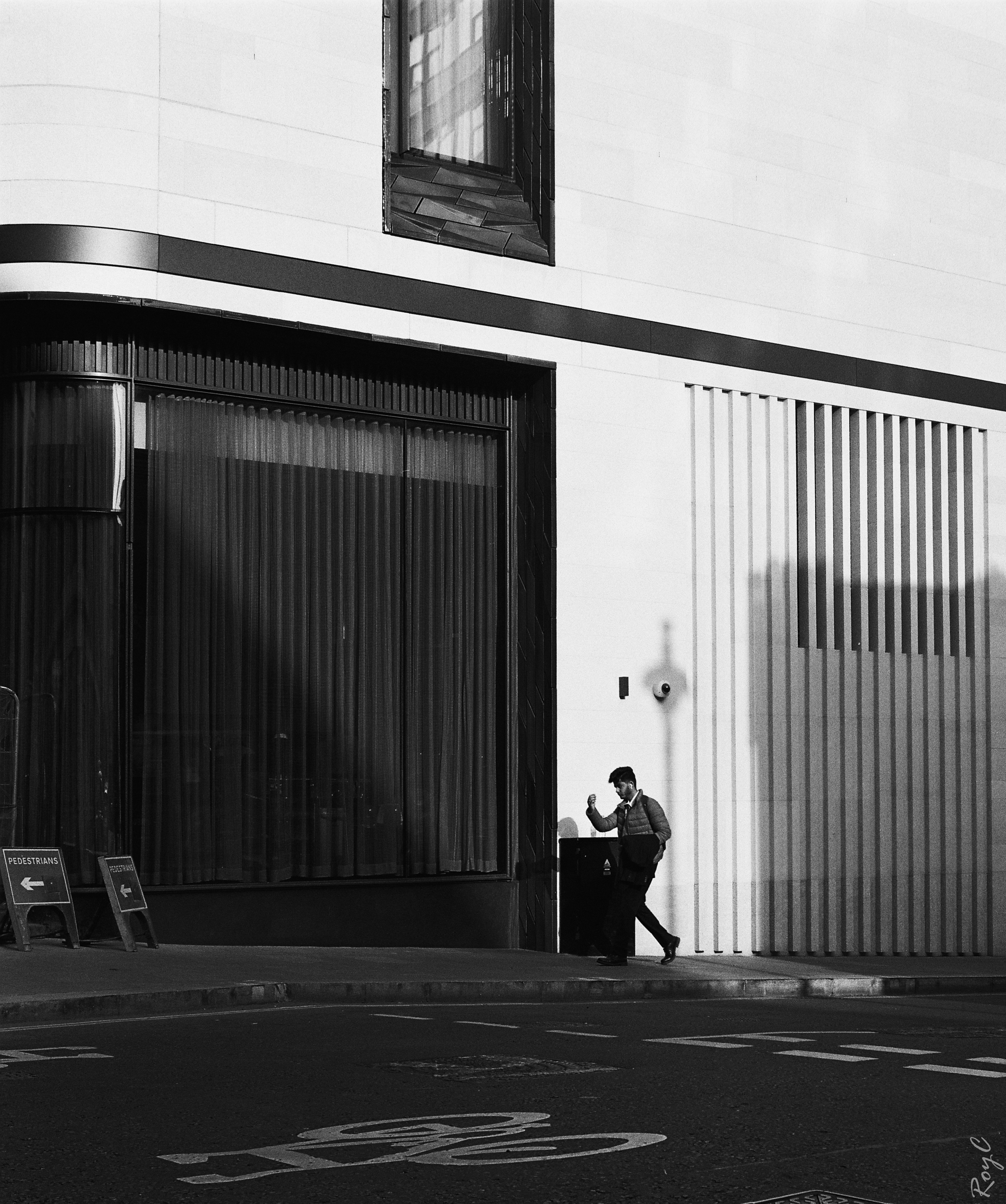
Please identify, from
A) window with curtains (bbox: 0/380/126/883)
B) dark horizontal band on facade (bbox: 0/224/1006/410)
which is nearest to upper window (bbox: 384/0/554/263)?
dark horizontal band on facade (bbox: 0/224/1006/410)

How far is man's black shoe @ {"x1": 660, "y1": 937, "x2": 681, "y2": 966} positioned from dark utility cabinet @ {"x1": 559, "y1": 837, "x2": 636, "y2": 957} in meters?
0.71

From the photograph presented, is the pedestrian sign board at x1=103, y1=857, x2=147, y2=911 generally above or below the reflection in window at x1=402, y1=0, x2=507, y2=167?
below

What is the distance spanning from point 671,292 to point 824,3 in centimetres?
427

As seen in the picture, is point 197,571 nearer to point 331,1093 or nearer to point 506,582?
point 506,582

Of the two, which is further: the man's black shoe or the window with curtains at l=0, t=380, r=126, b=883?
the man's black shoe

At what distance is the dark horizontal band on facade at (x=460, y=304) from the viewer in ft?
50.2

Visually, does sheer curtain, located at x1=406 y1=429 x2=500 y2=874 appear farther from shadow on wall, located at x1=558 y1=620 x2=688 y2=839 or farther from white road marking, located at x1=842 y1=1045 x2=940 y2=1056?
white road marking, located at x1=842 y1=1045 x2=940 y2=1056

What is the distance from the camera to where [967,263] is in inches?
851

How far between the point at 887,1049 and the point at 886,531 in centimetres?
1131

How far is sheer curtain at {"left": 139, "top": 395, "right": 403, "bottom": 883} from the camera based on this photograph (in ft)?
52.4

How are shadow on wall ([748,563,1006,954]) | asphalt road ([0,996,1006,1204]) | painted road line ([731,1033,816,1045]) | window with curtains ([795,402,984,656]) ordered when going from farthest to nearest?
window with curtains ([795,402,984,656]) < shadow on wall ([748,563,1006,954]) < painted road line ([731,1033,816,1045]) < asphalt road ([0,996,1006,1204])

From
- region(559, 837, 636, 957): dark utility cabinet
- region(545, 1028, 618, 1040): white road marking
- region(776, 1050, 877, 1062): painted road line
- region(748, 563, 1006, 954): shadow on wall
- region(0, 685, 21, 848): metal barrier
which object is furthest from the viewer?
region(748, 563, 1006, 954): shadow on wall

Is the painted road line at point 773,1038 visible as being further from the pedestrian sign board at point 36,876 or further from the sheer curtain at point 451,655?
the sheer curtain at point 451,655

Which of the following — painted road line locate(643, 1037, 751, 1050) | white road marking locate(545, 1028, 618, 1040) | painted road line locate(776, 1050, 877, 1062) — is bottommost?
white road marking locate(545, 1028, 618, 1040)
